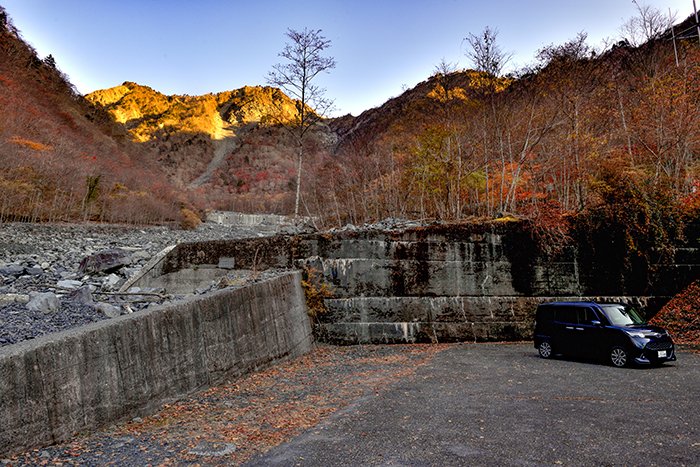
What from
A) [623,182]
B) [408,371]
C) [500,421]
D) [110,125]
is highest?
[110,125]

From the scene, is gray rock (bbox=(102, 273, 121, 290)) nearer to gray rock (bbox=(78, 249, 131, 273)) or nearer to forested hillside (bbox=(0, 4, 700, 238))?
gray rock (bbox=(78, 249, 131, 273))

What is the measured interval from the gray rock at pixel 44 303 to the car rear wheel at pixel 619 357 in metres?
10.7

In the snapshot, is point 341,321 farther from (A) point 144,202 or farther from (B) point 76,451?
(A) point 144,202

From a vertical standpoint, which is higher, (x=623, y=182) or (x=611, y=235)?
(x=623, y=182)

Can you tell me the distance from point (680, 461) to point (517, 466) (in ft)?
4.90

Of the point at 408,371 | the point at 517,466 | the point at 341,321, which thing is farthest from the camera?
the point at 341,321

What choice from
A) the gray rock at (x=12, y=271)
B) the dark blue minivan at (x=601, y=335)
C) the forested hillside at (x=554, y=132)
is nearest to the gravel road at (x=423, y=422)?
the dark blue minivan at (x=601, y=335)

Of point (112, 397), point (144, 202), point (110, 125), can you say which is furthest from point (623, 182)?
point (110, 125)

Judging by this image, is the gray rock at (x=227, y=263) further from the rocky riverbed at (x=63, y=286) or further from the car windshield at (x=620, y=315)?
the car windshield at (x=620, y=315)

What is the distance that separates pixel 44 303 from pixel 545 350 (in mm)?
10464

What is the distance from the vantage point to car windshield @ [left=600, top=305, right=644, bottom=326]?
9023 millimetres

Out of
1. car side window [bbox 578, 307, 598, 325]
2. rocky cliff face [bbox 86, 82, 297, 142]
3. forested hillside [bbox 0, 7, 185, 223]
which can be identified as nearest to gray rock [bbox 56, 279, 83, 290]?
car side window [bbox 578, 307, 598, 325]

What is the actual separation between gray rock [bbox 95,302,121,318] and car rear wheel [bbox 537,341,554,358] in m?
9.34

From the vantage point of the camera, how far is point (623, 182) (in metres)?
12.7
